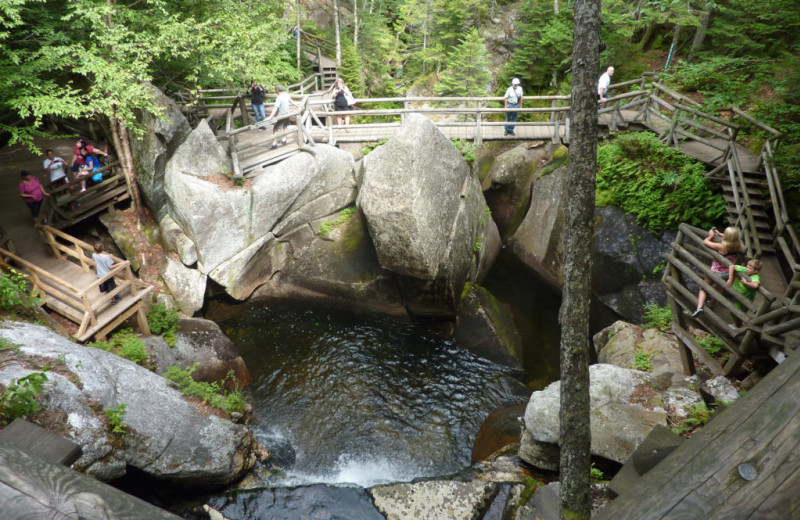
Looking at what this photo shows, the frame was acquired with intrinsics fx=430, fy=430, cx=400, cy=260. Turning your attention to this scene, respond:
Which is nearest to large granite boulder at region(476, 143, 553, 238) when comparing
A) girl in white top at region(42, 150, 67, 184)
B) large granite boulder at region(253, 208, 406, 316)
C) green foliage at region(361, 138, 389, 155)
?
green foliage at region(361, 138, 389, 155)

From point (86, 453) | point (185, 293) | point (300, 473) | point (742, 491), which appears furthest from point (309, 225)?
point (742, 491)

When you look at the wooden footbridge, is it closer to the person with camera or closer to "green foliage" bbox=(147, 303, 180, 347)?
"green foliage" bbox=(147, 303, 180, 347)

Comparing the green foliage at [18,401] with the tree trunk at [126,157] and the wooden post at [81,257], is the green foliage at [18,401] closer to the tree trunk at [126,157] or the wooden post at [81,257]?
the wooden post at [81,257]

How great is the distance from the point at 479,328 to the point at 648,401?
20.1 feet

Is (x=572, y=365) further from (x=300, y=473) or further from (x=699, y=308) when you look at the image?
(x=300, y=473)

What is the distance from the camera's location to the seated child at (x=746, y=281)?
24.6ft

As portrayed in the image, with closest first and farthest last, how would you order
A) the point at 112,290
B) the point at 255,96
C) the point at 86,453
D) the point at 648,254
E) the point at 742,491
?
the point at 742,491 < the point at 86,453 < the point at 112,290 < the point at 648,254 < the point at 255,96

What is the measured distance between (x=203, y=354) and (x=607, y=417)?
9.89 m

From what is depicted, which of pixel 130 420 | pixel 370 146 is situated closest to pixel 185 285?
pixel 130 420

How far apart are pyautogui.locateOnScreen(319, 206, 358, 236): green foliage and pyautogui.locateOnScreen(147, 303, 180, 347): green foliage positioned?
18.0ft

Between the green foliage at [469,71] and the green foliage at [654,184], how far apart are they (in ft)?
29.7

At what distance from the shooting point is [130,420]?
7.75 meters

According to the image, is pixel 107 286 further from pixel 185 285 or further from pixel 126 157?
pixel 126 157

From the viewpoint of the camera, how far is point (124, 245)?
14258 millimetres
